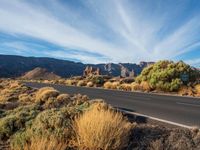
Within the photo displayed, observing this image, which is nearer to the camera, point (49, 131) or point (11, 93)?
point (49, 131)

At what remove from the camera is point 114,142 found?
6.68 meters

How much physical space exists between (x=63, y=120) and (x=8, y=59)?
183557 mm

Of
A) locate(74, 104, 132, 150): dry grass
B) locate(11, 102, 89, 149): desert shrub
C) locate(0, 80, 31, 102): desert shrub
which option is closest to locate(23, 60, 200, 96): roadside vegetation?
locate(0, 80, 31, 102): desert shrub

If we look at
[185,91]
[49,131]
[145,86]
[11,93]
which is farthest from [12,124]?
[145,86]

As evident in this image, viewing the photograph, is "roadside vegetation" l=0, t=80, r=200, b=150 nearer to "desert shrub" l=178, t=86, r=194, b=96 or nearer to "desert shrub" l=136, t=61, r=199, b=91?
"desert shrub" l=178, t=86, r=194, b=96

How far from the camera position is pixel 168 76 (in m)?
31.0

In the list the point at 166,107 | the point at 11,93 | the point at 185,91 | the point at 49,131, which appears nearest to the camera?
the point at 49,131

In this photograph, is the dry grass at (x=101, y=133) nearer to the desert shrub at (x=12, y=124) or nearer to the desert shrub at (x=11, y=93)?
the desert shrub at (x=12, y=124)

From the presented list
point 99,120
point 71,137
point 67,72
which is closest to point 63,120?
point 71,137

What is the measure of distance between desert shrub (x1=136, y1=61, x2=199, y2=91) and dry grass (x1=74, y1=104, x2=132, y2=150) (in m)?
23.5

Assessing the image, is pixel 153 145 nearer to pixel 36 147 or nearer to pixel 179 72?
pixel 36 147

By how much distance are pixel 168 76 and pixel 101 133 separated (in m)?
25.3

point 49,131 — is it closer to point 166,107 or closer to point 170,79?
point 166,107

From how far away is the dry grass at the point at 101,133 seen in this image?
21.5 feet
